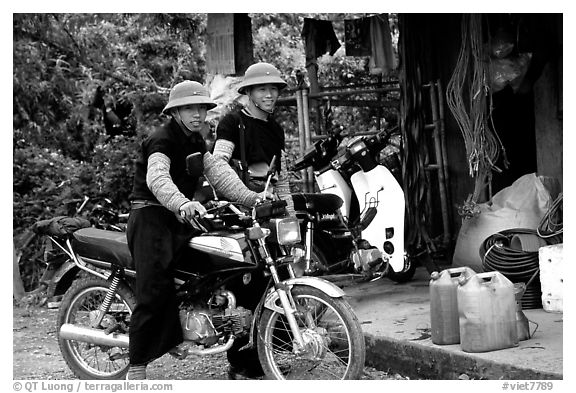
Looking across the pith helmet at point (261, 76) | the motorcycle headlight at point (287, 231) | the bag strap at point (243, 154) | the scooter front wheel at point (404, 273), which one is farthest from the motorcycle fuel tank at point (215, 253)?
the scooter front wheel at point (404, 273)

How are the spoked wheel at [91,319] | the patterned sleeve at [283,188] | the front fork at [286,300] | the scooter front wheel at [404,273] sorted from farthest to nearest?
the scooter front wheel at [404,273], the patterned sleeve at [283,188], the spoked wheel at [91,319], the front fork at [286,300]

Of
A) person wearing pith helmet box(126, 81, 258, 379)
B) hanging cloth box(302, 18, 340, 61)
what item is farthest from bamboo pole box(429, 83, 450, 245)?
person wearing pith helmet box(126, 81, 258, 379)

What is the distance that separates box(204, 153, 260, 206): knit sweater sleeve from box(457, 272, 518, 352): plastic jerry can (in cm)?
133

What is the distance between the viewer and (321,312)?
4402mm

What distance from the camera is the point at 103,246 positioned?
16.3 ft

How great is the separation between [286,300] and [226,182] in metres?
0.91

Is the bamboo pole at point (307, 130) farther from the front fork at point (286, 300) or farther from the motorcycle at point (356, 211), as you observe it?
the front fork at point (286, 300)

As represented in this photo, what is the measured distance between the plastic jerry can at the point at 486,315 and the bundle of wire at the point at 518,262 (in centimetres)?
103

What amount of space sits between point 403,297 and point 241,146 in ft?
6.34

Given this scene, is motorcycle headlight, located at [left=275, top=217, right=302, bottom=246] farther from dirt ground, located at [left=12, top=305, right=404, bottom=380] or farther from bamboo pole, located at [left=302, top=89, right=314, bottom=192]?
bamboo pole, located at [left=302, top=89, right=314, bottom=192]

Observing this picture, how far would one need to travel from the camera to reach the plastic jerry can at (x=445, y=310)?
489 centimetres


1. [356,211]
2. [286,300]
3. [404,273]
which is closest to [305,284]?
[286,300]

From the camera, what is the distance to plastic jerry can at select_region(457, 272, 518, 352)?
15.1 ft

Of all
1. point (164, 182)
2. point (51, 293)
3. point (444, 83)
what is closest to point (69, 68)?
point (444, 83)
